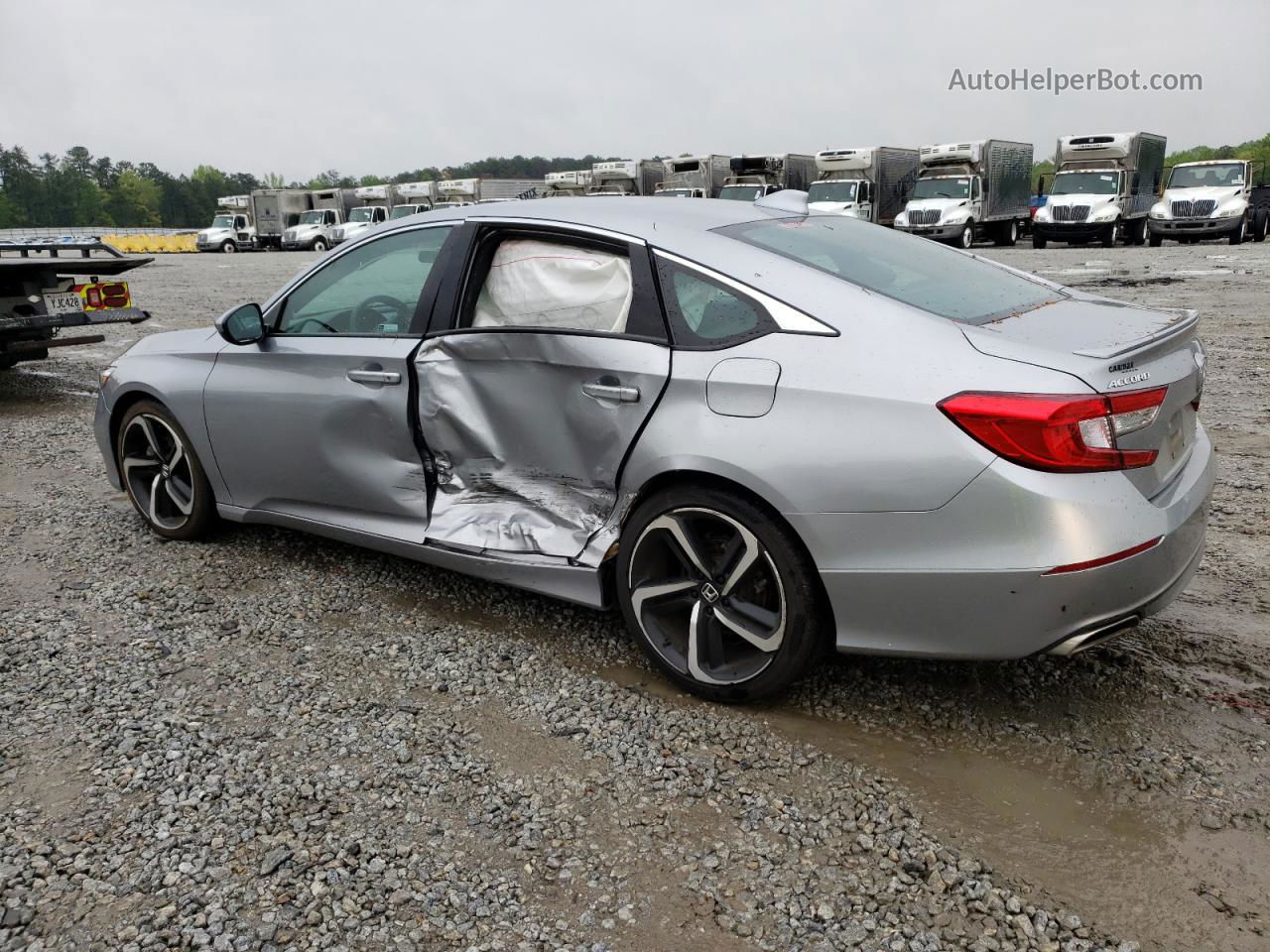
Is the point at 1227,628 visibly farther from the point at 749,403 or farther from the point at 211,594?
the point at 211,594

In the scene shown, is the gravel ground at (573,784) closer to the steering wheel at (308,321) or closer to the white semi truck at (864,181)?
the steering wheel at (308,321)

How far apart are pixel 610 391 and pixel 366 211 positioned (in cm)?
4228

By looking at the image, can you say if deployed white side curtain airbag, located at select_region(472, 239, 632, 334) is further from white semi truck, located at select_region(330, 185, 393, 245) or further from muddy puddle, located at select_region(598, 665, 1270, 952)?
white semi truck, located at select_region(330, 185, 393, 245)

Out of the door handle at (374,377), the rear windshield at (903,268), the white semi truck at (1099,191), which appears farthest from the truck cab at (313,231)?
the rear windshield at (903,268)

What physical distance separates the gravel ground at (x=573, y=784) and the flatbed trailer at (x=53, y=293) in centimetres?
545

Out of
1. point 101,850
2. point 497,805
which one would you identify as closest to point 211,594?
point 101,850

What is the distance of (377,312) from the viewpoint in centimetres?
399

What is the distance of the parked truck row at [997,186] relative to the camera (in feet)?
81.0

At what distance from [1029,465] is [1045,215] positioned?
2593 centimetres

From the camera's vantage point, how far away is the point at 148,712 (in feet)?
10.6

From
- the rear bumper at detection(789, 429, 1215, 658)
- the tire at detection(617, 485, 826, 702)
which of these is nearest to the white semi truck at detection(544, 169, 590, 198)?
the tire at detection(617, 485, 826, 702)

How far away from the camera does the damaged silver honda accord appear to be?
2562 millimetres

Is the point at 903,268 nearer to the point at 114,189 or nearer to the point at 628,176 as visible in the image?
the point at 628,176

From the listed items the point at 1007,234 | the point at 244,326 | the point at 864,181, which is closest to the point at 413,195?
the point at 864,181
